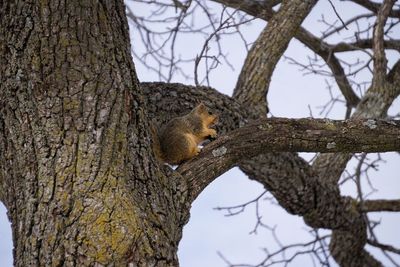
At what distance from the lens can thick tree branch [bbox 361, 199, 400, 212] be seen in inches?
221

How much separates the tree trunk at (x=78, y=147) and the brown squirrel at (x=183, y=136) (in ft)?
1.23

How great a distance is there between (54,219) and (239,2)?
3528 millimetres

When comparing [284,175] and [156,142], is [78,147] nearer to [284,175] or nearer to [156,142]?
[156,142]

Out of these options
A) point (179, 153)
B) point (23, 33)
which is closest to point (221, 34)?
point (179, 153)

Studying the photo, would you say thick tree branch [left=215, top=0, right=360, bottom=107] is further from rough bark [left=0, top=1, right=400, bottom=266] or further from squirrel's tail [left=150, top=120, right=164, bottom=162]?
rough bark [left=0, top=1, right=400, bottom=266]

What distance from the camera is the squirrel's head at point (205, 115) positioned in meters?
3.69

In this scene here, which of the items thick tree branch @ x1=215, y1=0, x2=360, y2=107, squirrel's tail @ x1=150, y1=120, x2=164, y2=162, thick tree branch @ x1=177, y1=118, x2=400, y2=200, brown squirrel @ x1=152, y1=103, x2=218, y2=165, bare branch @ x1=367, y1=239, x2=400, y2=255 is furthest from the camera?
bare branch @ x1=367, y1=239, x2=400, y2=255

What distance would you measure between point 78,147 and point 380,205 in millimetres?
4015

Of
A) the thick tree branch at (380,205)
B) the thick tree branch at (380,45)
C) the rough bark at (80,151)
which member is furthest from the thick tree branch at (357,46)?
the rough bark at (80,151)

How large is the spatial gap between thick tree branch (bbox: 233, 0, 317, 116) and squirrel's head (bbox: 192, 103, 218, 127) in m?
0.69

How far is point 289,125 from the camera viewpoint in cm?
Answer: 304

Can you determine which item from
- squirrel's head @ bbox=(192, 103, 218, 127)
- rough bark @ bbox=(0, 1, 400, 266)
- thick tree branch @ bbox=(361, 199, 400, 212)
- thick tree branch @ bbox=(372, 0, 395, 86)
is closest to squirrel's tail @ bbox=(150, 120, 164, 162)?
rough bark @ bbox=(0, 1, 400, 266)

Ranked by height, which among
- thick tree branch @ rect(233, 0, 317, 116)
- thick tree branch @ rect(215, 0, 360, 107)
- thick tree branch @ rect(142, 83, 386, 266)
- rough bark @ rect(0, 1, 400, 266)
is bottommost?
rough bark @ rect(0, 1, 400, 266)

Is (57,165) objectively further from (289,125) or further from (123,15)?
(289,125)
